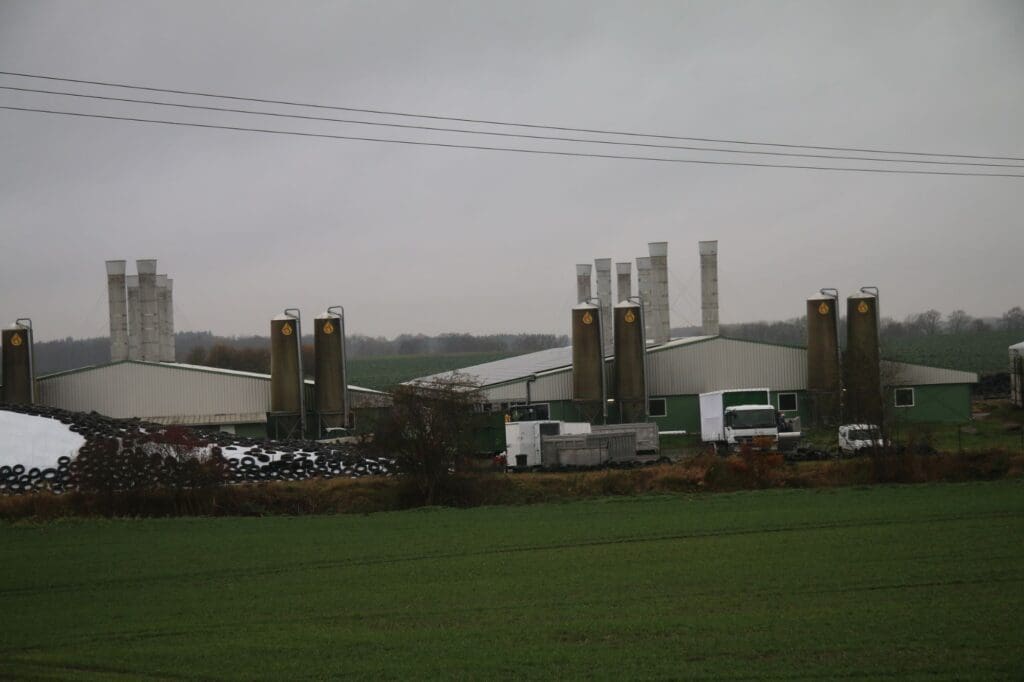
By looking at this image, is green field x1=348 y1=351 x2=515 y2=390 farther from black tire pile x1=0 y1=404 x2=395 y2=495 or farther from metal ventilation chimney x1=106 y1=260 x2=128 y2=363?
black tire pile x1=0 y1=404 x2=395 y2=495

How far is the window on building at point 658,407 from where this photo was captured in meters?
59.7

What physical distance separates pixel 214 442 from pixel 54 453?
548cm

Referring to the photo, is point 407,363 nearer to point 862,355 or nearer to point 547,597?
point 862,355

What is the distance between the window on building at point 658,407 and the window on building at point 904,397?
37.4ft

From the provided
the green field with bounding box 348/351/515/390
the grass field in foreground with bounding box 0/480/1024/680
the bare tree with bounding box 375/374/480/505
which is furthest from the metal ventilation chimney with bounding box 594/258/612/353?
the green field with bounding box 348/351/515/390

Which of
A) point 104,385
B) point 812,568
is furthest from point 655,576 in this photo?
point 104,385

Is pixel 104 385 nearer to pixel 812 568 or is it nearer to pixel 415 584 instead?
pixel 415 584

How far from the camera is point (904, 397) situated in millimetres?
59312

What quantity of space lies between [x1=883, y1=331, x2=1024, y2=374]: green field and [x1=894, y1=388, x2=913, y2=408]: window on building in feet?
89.1

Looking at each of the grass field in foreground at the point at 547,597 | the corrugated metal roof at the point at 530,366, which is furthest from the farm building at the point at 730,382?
the grass field in foreground at the point at 547,597

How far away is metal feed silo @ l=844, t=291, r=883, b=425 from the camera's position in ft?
181

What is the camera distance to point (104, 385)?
57375 mm

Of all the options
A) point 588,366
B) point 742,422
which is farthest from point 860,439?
point 588,366

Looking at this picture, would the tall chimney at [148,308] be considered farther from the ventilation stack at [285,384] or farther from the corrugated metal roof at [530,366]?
the corrugated metal roof at [530,366]
